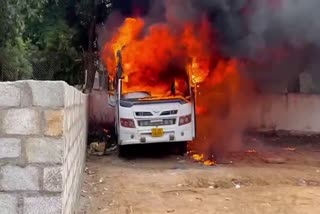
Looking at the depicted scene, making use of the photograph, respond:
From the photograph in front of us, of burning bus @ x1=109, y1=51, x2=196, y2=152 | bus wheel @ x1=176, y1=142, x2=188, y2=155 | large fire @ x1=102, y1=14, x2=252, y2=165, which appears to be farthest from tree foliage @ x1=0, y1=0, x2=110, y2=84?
bus wheel @ x1=176, y1=142, x2=188, y2=155

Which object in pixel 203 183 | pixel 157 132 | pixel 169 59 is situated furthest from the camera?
pixel 169 59

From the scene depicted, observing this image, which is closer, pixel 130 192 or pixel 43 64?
pixel 130 192

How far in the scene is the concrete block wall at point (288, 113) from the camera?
15.8m

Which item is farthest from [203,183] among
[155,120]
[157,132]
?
[155,120]

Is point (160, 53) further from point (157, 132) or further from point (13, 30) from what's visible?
point (13, 30)

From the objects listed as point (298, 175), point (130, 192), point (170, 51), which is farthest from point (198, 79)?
point (130, 192)

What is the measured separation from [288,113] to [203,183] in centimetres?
759

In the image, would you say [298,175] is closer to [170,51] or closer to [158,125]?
[158,125]

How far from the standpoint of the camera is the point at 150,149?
43.4ft

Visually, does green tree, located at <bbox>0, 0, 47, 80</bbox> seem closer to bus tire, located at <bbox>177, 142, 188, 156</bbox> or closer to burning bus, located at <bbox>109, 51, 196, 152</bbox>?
burning bus, located at <bbox>109, 51, 196, 152</bbox>

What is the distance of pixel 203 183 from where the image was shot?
9133 millimetres

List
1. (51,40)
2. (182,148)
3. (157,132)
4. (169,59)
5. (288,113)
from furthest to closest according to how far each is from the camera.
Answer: (51,40) → (288,113) → (169,59) → (182,148) → (157,132)

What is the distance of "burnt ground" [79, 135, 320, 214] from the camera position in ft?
24.5

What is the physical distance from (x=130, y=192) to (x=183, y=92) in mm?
4299
